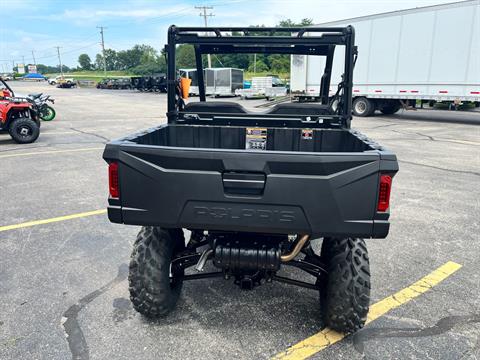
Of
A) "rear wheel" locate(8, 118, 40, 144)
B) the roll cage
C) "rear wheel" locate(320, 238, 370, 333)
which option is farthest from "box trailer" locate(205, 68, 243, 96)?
"rear wheel" locate(320, 238, 370, 333)

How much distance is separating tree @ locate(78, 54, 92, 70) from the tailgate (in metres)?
175

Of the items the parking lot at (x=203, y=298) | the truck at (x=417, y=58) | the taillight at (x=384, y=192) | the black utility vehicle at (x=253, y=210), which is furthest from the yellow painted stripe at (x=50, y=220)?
the truck at (x=417, y=58)

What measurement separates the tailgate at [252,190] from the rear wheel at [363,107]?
1723 cm

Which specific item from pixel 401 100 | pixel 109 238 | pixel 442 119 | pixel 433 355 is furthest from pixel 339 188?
pixel 442 119

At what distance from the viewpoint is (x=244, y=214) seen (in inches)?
91.3

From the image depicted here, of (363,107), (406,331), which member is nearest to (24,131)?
(406,331)

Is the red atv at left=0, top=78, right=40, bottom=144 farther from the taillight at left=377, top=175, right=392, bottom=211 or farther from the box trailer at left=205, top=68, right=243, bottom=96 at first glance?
the box trailer at left=205, top=68, right=243, bottom=96

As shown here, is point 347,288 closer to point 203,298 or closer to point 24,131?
point 203,298

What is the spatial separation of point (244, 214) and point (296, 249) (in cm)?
47

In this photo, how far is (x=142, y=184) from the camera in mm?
2377

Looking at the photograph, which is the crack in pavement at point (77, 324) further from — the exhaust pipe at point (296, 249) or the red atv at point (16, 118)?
the red atv at point (16, 118)

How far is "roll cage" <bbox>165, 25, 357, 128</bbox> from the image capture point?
3.46 meters

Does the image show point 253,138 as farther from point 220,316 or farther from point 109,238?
point 109,238

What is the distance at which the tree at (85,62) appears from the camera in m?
162
